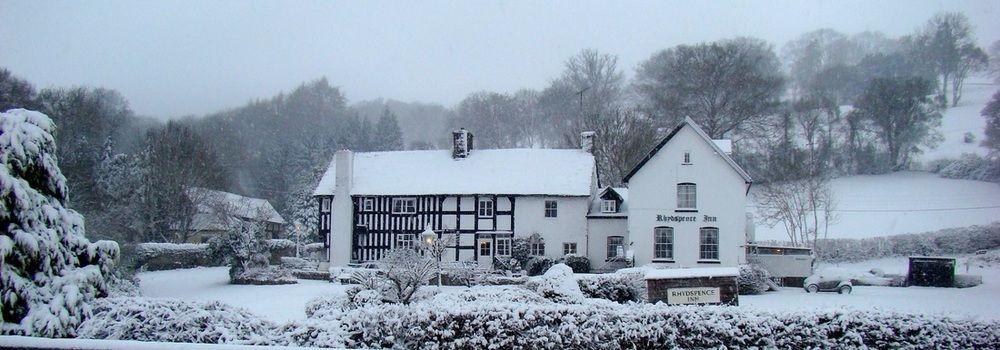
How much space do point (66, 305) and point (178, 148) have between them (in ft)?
92.6

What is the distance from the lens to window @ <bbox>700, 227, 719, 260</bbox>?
2214cm

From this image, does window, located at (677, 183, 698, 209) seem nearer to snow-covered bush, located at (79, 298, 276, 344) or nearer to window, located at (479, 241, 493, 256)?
window, located at (479, 241, 493, 256)

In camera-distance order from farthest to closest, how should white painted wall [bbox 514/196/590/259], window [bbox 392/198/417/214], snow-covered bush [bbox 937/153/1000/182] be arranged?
1. window [bbox 392/198/417/214]
2. white painted wall [bbox 514/196/590/259]
3. snow-covered bush [bbox 937/153/1000/182]

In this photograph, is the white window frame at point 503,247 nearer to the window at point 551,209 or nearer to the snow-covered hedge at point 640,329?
the window at point 551,209

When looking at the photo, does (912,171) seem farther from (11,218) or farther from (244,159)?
(244,159)

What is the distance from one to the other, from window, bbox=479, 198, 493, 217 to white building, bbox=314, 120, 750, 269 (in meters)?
0.04

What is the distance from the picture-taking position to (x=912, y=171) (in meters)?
30.5

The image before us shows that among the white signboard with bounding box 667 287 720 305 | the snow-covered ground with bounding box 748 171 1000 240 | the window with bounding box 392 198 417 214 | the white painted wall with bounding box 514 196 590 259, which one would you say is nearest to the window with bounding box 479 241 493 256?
the white painted wall with bounding box 514 196 590 259

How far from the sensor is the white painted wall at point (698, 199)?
865 inches

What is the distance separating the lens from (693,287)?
11.3 meters

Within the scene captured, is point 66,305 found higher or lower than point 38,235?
lower

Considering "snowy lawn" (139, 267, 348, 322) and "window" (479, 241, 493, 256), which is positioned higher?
"window" (479, 241, 493, 256)

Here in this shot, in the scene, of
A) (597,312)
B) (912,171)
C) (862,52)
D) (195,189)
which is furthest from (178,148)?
(862,52)

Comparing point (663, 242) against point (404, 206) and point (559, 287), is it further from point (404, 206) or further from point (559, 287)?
point (559, 287)
